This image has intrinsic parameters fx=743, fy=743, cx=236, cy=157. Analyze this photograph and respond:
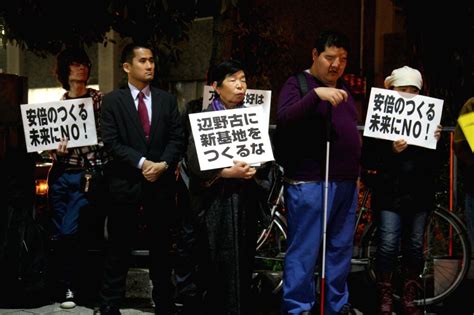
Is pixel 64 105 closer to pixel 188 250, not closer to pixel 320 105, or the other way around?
pixel 188 250

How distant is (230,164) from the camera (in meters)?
5.50

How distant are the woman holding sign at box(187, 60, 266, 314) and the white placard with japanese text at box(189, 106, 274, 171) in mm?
122

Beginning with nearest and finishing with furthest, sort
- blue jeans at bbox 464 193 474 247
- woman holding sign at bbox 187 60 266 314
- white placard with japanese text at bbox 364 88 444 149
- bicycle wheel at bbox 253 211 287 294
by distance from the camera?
1. woman holding sign at bbox 187 60 266 314
2. blue jeans at bbox 464 193 474 247
3. white placard with japanese text at bbox 364 88 444 149
4. bicycle wheel at bbox 253 211 287 294

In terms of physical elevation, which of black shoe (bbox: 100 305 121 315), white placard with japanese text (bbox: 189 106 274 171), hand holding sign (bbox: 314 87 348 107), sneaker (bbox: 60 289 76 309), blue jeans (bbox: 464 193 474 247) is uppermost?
hand holding sign (bbox: 314 87 348 107)

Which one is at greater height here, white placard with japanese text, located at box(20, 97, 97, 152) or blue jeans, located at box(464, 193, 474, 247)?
white placard with japanese text, located at box(20, 97, 97, 152)

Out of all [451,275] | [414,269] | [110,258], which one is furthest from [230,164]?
[451,275]

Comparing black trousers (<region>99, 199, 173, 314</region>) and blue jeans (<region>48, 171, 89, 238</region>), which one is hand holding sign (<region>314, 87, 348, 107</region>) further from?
blue jeans (<region>48, 171, 89, 238</region>)

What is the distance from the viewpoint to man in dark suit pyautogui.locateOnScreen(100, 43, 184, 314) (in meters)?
6.17

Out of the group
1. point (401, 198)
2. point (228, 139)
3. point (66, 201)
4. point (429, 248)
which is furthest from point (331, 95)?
point (66, 201)

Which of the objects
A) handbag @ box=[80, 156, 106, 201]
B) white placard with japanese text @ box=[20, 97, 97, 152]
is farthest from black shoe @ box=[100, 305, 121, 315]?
white placard with japanese text @ box=[20, 97, 97, 152]

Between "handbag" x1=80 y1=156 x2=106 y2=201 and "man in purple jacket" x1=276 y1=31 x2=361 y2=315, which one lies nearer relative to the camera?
"man in purple jacket" x1=276 y1=31 x2=361 y2=315

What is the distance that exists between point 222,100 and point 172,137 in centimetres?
84

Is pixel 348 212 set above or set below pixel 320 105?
below

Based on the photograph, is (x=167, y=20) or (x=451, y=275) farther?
(x=167, y=20)
